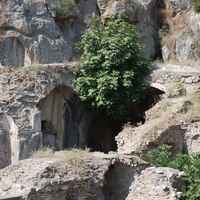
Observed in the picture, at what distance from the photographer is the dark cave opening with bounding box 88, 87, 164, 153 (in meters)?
20.2

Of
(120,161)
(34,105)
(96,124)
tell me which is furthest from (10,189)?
(96,124)

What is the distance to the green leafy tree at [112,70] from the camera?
1788 cm

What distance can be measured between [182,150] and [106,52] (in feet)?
16.0

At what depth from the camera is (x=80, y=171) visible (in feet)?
35.9

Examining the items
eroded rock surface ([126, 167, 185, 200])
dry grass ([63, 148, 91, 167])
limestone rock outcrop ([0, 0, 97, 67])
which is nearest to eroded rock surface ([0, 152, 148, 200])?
dry grass ([63, 148, 91, 167])

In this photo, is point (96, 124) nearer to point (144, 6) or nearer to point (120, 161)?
point (144, 6)

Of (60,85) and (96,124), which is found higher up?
(60,85)

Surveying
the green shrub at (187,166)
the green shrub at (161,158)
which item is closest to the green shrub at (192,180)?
the green shrub at (187,166)

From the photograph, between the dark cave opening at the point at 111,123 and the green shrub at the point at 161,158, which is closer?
the green shrub at the point at 161,158

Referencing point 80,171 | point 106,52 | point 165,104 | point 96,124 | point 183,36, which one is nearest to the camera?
point 80,171

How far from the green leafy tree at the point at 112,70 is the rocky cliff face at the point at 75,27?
340 cm

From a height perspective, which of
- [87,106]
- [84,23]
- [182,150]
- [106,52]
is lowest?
[182,150]

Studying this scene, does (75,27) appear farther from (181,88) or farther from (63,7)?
(181,88)

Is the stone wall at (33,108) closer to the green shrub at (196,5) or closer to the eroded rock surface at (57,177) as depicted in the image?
the eroded rock surface at (57,177)
